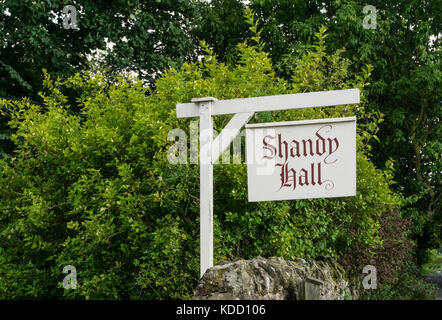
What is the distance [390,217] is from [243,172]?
15.6ft

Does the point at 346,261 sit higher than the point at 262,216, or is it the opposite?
the point at 262,216

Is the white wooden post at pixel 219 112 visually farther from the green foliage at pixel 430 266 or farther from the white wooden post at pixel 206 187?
the green foliage at pixel 430 266

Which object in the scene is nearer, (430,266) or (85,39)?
(85,39)

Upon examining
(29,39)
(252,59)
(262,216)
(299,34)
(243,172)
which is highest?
(299,34)

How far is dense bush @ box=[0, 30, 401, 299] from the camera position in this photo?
5.61 meters

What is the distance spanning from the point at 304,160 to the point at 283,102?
66 cm

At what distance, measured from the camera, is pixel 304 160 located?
14.8 feet

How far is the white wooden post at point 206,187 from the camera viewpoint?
15.9 ft

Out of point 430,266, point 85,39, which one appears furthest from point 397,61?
point 85,39

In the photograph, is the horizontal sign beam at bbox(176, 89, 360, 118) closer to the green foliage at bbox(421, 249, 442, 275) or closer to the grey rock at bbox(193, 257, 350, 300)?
the grey rock at bbox(193, 257, 350, 300)

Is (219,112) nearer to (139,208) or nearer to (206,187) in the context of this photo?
(206,187)
